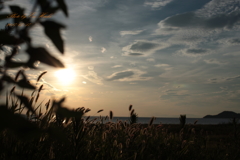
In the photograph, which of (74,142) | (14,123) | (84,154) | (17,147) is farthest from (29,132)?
(84,154)

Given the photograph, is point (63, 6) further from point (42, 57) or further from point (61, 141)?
point (61, 141)

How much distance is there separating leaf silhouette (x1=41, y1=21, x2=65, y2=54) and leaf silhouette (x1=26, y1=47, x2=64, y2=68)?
0.10ft

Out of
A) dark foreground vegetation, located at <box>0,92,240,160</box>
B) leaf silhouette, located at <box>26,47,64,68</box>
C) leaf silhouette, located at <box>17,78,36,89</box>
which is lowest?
dark foreground vegetation, located at <box>0,92,240,160</box>

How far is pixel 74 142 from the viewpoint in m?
3.16

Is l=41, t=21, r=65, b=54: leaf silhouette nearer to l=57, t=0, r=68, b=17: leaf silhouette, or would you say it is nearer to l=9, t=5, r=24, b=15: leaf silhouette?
l=57, t=0, r=68, b=17: leaf silhouette

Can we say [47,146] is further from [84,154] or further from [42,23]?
[42,23]

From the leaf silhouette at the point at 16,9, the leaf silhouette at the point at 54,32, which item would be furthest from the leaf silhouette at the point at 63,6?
the leaf silhouette at the point at 16,9

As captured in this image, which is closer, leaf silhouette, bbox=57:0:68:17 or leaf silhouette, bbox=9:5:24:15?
leaf silhouette, bbox=57:0:68:17

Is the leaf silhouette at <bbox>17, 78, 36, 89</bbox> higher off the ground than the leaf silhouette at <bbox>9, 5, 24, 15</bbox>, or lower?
lower

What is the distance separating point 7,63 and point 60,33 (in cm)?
15

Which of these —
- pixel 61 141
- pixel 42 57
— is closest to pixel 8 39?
pixel 42 57

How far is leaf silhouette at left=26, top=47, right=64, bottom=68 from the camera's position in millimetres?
492

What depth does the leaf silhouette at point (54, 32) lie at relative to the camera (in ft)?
1.64

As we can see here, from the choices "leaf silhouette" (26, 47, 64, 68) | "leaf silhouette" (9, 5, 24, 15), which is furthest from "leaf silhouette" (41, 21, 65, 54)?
"leaf silhouette" (9, 5, 24, 15)
